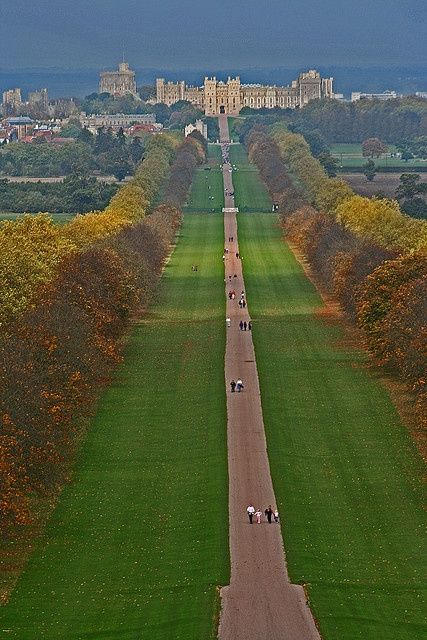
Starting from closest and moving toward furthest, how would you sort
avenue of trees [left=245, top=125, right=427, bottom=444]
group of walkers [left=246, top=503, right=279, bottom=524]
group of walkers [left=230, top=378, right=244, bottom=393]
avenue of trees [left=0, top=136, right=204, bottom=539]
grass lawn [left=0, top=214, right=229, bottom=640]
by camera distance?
grass lawn [left=0, top=214, right=229, bottom=640], group of walkers [left=246, top=503, right=279, bottom=524], avenue of trees [left=0, top=136, right=204, bottom=539], avenue of trees [left=245, top=125, right=427, bottom=444], group of walkers [left=230, top=378, right=244, bottom=393]

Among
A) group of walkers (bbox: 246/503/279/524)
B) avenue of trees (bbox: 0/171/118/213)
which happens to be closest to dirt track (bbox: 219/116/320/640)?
group of walkers (bbox: 246/503/279/524)

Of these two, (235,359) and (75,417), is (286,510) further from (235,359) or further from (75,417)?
(235,359)

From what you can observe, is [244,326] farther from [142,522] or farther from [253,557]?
[253,557]

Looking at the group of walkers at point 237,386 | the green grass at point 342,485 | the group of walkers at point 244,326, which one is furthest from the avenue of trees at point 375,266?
the group of walkers at point 237,386

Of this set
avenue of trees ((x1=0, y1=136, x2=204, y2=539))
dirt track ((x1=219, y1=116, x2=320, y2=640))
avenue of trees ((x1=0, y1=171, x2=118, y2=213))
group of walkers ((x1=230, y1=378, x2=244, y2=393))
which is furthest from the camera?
avenue of trees ((x1=0, y1=171, x2=118, y2=213))

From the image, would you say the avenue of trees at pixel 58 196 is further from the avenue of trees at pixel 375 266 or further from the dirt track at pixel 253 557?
the dirt track at pixel 253 557

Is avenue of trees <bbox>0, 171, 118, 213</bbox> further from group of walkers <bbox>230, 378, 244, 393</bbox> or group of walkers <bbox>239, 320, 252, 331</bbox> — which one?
group of walkers <bbox>230, 378, 244, 393</bbox>
